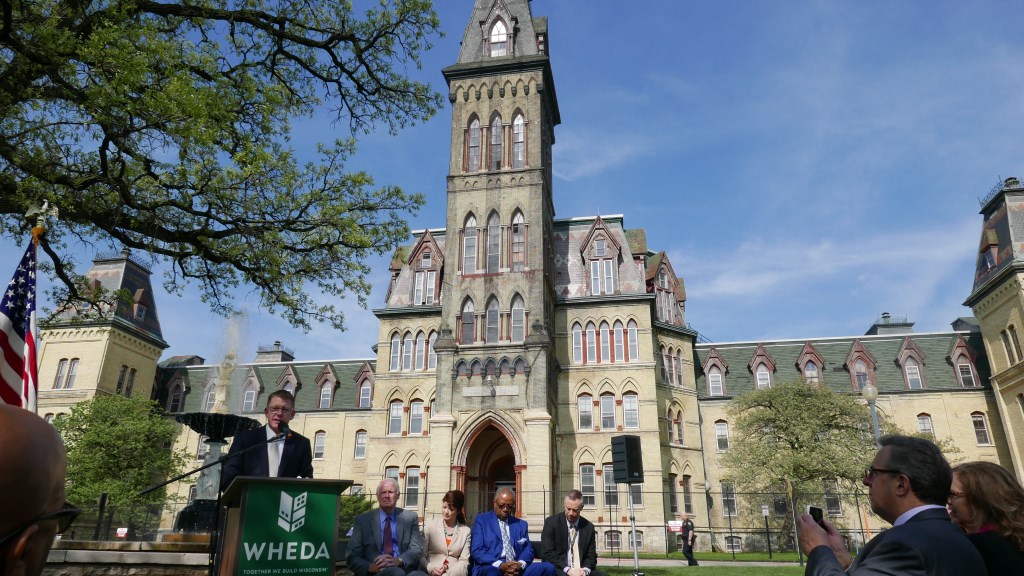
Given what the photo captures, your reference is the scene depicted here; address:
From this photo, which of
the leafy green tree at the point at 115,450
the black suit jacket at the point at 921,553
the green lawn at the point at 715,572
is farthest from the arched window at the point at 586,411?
the black suit jacket at the point at 921,553

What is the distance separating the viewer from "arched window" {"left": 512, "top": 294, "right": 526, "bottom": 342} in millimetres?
29703

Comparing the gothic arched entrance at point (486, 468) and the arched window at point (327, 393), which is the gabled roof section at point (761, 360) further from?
the arched window at point (327, 393)

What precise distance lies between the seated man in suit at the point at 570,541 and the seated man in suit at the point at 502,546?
0.77 m

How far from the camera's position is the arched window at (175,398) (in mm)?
45406

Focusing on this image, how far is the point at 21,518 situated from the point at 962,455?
1737 inches

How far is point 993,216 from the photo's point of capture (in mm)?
35625

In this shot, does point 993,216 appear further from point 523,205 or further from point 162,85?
point 162,85

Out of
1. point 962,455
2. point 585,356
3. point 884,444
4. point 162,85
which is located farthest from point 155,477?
point 962,455

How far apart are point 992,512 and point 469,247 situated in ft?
94.8

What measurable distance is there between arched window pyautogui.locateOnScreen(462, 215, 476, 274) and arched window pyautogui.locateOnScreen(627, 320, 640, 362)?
9.18m

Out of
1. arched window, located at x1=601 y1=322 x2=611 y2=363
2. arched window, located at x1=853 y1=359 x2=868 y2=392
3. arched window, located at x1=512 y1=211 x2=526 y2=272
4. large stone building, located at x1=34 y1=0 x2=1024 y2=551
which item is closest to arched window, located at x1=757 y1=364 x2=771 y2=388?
large stone building, located at x1=34 y1=0 x2=1024 y2=551

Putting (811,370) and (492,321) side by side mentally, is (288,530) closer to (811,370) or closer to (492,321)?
(492,321)

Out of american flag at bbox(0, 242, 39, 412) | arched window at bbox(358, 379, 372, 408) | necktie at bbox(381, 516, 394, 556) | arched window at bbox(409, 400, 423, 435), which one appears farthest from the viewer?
arched window at bbox(358, 379, 372, 408)

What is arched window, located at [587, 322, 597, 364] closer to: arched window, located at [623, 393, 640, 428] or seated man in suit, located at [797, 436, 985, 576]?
arched window, located at [623, 393, 640, 428]
